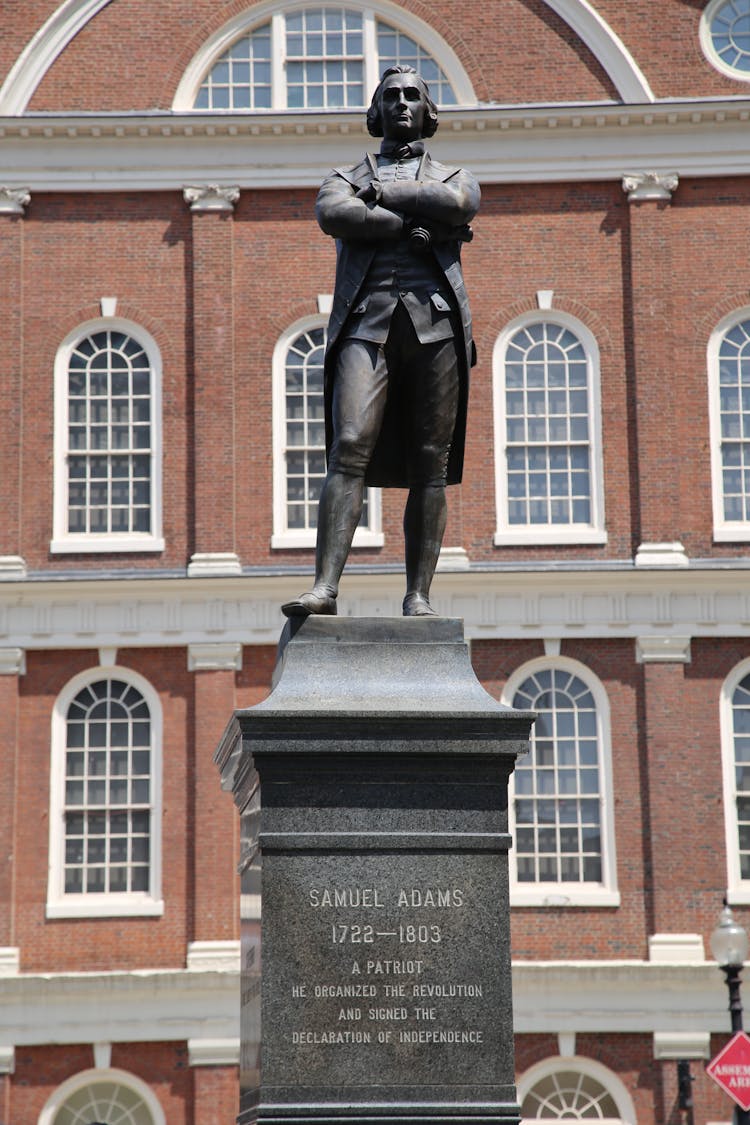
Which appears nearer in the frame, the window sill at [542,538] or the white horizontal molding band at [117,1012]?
the white horizontal molding band at [117,1012]

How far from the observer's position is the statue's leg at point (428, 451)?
8867 mm

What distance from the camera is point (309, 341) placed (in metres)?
28.2

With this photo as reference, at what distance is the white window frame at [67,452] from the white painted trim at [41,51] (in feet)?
11.1

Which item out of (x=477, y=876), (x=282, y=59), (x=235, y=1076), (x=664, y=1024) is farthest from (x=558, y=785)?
(x=477, y=876)

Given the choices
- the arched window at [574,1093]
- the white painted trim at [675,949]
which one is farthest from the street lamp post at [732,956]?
the arched window at [574,1093]

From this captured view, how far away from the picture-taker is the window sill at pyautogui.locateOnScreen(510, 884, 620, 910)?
26359 millimetres

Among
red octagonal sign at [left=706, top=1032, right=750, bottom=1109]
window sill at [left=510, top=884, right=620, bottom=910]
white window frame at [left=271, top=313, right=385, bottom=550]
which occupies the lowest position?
red octagonal sign at [left=706, top=1032, right=750, bottom=1109]

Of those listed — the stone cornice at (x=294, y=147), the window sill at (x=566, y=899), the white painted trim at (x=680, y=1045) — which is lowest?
the white painted trim at (x=680, y=1045)

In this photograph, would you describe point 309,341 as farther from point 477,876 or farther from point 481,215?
point 477,876

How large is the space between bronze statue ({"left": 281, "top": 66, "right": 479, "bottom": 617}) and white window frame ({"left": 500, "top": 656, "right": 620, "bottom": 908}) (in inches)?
686

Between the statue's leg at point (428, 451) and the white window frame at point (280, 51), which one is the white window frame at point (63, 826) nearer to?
the white window frame at point (280, 51)

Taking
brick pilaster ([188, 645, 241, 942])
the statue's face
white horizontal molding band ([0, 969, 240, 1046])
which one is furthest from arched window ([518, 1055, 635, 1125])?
the statue's face

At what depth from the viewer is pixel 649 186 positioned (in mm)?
28156

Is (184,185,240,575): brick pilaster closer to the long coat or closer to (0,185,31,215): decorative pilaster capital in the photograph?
(0,185,31,215): decorative pilaster capital
